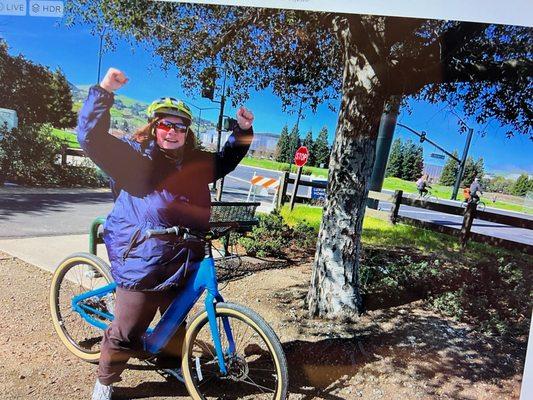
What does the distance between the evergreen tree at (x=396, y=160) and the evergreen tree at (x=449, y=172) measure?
6.4 inches

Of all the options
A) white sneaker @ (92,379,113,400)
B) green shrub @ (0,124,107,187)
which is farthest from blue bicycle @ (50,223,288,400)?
green shrub @ (0,124,107,187)

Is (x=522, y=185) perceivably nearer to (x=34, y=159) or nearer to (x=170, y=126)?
(x=170, y=126)

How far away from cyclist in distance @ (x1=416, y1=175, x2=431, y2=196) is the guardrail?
1.5 inches


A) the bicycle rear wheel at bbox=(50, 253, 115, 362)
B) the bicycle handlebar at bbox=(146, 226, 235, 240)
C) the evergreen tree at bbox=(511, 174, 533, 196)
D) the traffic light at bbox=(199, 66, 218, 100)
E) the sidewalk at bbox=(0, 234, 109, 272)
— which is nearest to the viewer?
the evergreen tree at bbox=(511, 174, 533, 196)

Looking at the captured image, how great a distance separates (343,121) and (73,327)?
1.78 meters

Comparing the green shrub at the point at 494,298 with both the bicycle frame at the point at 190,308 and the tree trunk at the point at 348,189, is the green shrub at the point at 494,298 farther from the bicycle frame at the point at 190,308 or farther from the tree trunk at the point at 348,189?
the bicycle frame at the point at 190,308

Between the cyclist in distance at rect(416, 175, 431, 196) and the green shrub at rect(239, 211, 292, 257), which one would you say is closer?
the cyclist in distance at rect(416, 175, 431, 196)

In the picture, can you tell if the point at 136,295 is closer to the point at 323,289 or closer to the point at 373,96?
the point at 323,289

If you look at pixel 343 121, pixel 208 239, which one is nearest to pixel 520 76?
pixel 343 121

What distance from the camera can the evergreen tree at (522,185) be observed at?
1394 millimetres

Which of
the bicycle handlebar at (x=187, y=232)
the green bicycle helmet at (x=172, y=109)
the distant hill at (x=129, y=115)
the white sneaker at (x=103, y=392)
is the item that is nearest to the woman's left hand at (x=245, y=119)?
the distant hill at (x=129, y=115)

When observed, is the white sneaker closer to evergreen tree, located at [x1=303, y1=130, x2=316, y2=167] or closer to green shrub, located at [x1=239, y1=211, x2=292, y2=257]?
green shrub, located at [x1=239, y1=211, x2=292, y2=257]

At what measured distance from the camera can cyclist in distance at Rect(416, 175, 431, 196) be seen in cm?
156

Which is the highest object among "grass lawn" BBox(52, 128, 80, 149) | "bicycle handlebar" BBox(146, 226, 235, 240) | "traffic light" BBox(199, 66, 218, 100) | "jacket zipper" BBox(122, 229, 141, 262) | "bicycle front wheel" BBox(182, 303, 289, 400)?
"traffic light" BBox(199, 66, 218, 100)
